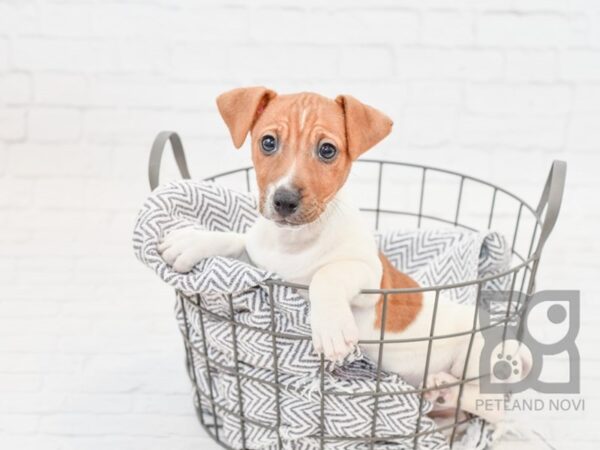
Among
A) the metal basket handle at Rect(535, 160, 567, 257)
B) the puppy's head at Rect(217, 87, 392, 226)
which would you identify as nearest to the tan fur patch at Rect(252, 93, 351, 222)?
the puppy's head at Rect(217, 87, 392, 226)

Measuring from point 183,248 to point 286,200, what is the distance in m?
0.25

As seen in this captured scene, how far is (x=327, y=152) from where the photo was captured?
57.1 inches

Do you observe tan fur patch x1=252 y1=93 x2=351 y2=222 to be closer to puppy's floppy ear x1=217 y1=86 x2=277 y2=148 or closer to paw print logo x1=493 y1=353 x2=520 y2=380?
puppy's floppy ear x1=217 y1=86 x2=277 y2=148

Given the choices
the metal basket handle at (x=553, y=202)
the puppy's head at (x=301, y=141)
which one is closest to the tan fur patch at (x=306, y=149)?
the puppy's head at (x=301, y=141)

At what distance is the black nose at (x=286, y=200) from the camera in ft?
4.52

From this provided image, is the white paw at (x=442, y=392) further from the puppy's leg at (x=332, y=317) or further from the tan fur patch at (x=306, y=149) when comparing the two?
the tan fur patch at (x=306, y=149)

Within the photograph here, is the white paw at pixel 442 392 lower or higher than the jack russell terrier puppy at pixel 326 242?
lower

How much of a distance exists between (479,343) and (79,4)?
1.62 meters

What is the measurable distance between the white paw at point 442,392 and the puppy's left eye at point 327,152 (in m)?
0.49

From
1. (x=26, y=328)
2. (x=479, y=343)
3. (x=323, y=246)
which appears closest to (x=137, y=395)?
(x=26, y=328)

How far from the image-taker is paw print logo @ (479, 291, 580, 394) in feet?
5.42

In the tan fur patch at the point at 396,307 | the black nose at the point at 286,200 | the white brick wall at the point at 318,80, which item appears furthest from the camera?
the white brick wall at the point at 318,80

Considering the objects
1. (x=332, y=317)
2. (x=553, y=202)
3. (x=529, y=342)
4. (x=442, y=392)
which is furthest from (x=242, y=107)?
(x=529, y=342)

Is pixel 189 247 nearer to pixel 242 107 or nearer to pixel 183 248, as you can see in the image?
pixel 183 248
